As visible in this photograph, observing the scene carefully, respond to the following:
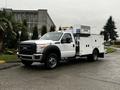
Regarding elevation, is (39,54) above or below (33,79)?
above

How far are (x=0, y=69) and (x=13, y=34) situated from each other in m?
11.9

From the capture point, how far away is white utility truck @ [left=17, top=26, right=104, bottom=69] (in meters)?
12.1

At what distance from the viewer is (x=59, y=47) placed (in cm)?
1309

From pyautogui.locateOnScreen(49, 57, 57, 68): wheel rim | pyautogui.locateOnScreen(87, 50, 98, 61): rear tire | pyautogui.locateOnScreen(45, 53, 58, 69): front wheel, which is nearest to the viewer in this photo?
pyautogui.locateOnScreen(45, 53, 58, 69): front wheel

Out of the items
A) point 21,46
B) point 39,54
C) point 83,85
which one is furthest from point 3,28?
point 83,85

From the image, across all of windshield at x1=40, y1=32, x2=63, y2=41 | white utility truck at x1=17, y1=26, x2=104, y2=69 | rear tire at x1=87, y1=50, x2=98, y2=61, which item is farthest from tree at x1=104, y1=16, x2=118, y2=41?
windshield at x1=40, y1=32, x2=63, y2=41

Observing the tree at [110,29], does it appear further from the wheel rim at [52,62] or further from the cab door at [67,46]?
the wheel rim at [52,62]

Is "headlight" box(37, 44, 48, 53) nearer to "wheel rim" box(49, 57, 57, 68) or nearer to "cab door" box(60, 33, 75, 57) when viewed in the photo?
"wheel rim" box(49, 57, 57, 68)

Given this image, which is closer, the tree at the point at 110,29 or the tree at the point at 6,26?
the tree at the point at 6,26

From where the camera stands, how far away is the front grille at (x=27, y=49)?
12.1 meters

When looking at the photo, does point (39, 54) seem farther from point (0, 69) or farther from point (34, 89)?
A: point (34, 89)

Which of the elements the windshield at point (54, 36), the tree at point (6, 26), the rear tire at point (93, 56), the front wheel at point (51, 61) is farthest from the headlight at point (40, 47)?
the tree at point (6, 26)

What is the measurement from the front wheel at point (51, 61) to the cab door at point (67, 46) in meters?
0.80

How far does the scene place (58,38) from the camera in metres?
13.4
